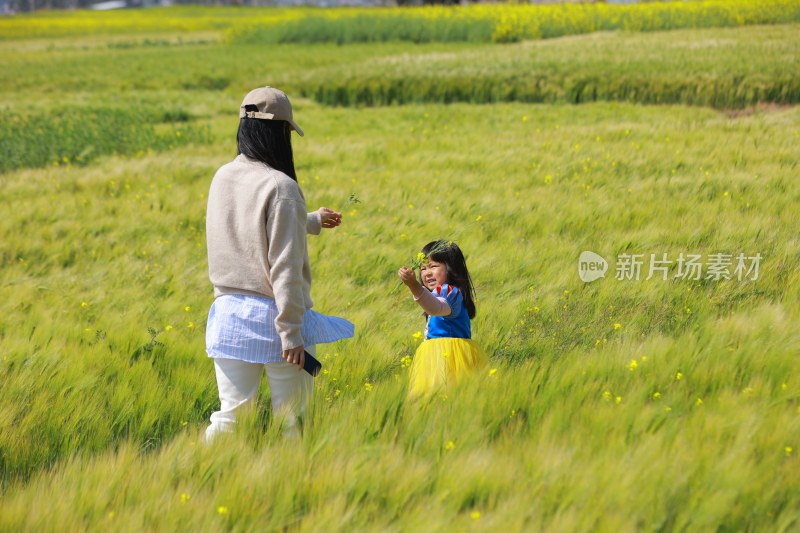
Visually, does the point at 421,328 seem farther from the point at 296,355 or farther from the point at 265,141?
the point at 265,141

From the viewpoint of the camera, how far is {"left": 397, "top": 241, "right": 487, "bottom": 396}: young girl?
345 cm

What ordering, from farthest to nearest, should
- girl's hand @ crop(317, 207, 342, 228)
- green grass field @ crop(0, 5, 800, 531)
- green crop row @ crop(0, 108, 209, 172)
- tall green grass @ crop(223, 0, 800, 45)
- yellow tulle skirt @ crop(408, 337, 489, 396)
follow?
tall green grass @ crop(223, 0, 800, 45) → green crop row @ crop(0, 108, 209, 172) → girl's hand @ crop(317, 207, 342, 228) → yellow tulle skirt @ crop(408, 337, 489, 396) → green grass field @ crop(0, 5, 800, 531)

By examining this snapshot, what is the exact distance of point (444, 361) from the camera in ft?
11.5

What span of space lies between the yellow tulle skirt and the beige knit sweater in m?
0.65

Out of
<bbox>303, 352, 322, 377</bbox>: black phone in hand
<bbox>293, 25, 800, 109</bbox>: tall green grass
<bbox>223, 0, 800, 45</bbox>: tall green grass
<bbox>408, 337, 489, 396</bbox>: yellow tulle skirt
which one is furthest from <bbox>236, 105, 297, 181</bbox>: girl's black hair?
<bbox>223, 0, 800, 45</bbox>: tall green grass

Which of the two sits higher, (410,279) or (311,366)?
(410,279)

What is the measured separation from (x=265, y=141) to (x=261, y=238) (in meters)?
0.39

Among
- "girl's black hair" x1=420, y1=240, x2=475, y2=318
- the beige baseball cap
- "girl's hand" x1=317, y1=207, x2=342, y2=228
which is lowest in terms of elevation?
"girl's black hair" x1=420, y1=240, x2=475, y2=318

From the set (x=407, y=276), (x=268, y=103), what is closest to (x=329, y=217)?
(x=407, y=276)

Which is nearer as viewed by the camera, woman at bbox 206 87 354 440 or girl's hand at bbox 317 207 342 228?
woman at bbox 206 87 354 440

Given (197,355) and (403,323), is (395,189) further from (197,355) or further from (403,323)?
(197,355)

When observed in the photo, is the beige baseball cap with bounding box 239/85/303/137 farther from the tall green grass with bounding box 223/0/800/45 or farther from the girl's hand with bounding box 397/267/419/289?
the tall green grass with bounding box 223/0/800/45

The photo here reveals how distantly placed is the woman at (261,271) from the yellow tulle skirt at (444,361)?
48cm

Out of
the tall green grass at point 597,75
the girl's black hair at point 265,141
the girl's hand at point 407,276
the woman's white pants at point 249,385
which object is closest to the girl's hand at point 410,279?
the girl's hand at point 407,276
